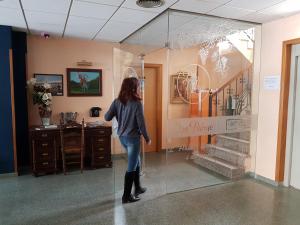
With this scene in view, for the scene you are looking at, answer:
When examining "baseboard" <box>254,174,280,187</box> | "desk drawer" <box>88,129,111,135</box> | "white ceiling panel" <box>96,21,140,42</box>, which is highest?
"white ceiling panel" <box>96,21,140,42</box>

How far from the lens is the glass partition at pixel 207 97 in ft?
10.7

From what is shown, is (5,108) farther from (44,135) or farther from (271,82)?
(271,82)

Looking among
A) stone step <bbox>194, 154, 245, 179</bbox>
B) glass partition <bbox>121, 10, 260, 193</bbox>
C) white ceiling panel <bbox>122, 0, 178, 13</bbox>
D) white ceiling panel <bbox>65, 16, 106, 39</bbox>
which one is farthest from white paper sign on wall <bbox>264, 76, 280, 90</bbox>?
white ceiling panel <bbox>65, 16, 106, 39</bbox>

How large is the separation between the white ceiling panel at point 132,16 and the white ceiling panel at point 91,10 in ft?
0.35

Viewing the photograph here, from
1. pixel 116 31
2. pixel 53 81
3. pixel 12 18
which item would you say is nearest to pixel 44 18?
pixel 12 18

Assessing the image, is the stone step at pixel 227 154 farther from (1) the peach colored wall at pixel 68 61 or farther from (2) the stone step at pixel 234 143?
(1) the peach colored wall at pixel 68 61

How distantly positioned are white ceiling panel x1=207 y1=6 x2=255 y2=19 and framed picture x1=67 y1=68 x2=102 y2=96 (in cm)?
250

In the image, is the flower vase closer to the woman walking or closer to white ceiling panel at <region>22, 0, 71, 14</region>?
white ceiling panel at <region>22, 0, 71, 14</region>

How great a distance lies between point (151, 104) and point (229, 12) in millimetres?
2709

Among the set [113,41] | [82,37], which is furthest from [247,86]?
[82,37]

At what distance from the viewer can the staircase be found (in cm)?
375

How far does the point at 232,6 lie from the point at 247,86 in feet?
4.67

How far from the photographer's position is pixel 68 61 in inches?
174

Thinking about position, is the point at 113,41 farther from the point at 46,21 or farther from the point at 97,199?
the point at 97,199
